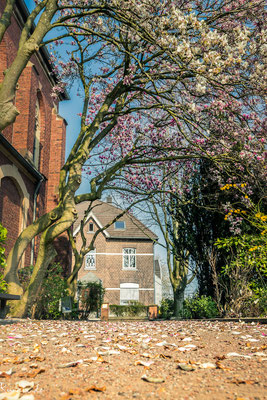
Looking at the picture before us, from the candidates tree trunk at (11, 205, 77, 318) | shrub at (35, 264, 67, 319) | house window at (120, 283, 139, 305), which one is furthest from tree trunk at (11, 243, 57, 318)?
house window at (120, 283, 139, 305)

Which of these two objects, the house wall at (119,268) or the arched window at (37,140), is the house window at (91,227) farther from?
the arched window at (37,140)

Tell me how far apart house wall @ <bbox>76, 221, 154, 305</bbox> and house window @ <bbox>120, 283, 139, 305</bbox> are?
26cm

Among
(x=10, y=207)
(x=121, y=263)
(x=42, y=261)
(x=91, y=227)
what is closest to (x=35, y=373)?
(x=42, y=261)

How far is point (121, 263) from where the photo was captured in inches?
1220

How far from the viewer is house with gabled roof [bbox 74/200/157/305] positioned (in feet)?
98.0

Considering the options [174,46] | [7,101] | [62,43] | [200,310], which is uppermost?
[62,43]

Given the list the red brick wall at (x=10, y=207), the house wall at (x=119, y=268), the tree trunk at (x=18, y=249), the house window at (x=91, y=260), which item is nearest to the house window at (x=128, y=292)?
the house wall at (x=119, y=268)

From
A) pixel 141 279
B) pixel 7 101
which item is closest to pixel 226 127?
pixel 7 101

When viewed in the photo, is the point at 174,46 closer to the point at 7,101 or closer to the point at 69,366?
the point at 7,101

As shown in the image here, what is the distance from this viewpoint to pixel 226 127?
377 inches

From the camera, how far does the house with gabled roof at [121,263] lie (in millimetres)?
29859

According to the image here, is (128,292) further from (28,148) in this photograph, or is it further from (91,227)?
(28,148)

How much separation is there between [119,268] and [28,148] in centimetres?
1910

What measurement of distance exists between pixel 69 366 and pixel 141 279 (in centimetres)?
2824
